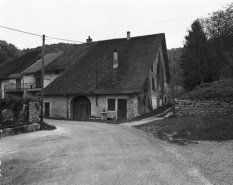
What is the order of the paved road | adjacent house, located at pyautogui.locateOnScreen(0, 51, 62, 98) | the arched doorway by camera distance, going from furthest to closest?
adjacent house, located at pyautogui.locateOnScreen(0, 51, 62, 98) < the arched doorway < the paved road

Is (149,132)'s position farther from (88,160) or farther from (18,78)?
(18,78)

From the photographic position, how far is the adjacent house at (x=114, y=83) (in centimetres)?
2141

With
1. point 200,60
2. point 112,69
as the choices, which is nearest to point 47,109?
point 112,69

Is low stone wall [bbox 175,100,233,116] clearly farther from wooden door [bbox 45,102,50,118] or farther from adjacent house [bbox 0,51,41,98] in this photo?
adjacent house [bbox 0,51,41,98]

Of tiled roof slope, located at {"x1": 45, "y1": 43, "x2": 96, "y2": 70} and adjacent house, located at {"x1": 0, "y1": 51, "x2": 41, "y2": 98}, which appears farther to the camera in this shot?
adjacent house, located at {"x1": 0, "y1": 51, "x2": 41, "y2": 98}

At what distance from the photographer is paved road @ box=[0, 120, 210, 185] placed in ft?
18.1

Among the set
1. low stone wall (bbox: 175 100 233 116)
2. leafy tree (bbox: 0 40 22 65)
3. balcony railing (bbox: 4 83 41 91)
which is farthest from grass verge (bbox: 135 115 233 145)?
leafy tree (bbox: 0 40 22 65)

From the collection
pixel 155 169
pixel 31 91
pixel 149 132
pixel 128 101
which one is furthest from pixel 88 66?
pixel 155 169

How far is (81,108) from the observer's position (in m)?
24.2

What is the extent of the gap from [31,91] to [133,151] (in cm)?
2733

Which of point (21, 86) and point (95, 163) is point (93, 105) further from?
point (95, 163)

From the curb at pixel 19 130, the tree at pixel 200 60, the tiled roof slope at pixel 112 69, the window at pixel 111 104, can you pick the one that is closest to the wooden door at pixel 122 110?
the window at pixel 111 104

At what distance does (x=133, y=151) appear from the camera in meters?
8.12

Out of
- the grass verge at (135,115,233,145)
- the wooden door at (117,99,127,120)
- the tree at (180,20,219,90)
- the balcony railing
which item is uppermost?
the tree at (180,20,219,90)
